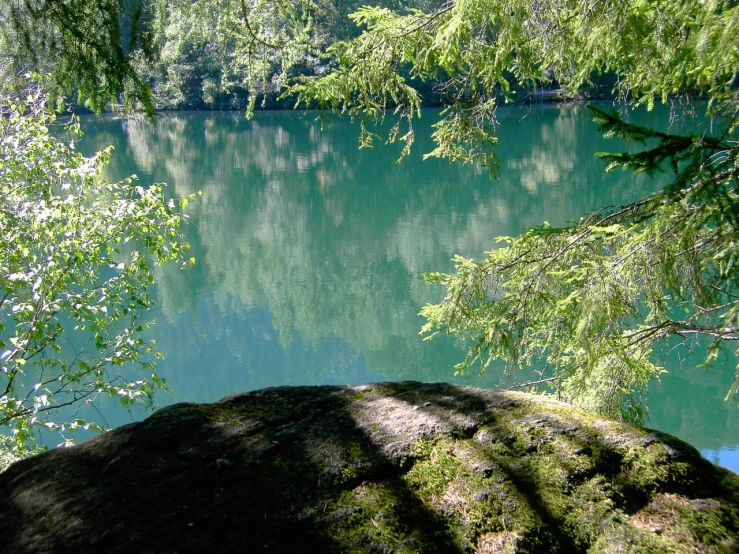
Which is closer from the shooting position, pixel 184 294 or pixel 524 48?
pixel 524 48

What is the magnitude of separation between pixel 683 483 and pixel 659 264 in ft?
6.91

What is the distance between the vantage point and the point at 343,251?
17078 millimetres

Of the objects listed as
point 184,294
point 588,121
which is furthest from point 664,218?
point 588,121

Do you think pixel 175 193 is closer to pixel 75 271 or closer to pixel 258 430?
pixel 75 271

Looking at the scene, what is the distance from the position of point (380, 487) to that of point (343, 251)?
15.7 metres

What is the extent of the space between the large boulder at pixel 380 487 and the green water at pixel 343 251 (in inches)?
65.5

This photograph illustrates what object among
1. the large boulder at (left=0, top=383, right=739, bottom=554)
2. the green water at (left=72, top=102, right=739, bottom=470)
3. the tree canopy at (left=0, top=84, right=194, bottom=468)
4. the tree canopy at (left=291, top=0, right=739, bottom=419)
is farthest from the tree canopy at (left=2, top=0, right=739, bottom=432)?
the large boulder at (left=0, top=383, right=739, bottom=554)

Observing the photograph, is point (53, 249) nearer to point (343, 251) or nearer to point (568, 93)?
point (568, 93)

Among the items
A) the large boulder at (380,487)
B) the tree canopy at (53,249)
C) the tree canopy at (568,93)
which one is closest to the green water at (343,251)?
the tree canopy at (568,93)

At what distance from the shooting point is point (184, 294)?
1446cm

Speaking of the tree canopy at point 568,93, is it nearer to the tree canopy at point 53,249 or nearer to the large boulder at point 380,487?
the tree canopy at point 53,249

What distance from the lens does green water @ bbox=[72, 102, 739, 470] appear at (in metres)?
11.0

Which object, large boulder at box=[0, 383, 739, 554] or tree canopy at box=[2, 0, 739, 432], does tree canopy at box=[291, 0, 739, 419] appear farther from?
large boulder at box=[0, 383, 739, 554]

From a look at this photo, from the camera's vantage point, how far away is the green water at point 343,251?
1099 cm
